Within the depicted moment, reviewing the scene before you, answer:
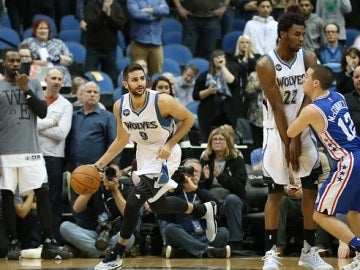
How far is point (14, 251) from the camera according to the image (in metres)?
11.6

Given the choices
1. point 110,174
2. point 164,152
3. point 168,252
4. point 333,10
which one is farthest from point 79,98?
point 333,10

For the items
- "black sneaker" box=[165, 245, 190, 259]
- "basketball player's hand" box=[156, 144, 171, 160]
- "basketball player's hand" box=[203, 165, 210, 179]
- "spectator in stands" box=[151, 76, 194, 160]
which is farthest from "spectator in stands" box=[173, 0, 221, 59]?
"basketball player's hand" box=[156, 144, 171, 160]

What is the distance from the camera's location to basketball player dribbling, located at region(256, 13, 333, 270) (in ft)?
31.7

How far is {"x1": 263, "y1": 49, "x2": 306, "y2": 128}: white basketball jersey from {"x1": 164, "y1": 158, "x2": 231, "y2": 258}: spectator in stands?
7.59ft

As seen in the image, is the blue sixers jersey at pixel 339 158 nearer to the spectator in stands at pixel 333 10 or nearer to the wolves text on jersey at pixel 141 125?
the wolves text on jersey at pixel 141 125

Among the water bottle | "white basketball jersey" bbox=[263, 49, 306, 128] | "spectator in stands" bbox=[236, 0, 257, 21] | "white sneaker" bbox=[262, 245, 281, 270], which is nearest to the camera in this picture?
"white sneaker" bbox=[262, 245, 281, 270]

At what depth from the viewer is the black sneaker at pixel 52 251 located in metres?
11.6

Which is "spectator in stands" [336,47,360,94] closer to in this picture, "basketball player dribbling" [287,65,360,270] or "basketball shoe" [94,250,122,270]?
"basketball player dribbling" [287,65,360,270]

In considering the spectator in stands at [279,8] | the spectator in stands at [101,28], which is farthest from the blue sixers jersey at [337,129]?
the spectator in stands at [279,8]

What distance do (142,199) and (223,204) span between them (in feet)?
8.70

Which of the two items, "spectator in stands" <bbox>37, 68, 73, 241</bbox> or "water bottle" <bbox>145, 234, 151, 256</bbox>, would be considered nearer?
"water bottle" <bbox>145, 234, 151, 256</bbox>

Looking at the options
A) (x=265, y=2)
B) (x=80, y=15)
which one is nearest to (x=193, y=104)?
(x=265, y=2)

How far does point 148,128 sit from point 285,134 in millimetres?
1345

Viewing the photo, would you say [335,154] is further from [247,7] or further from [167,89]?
[247,7]
